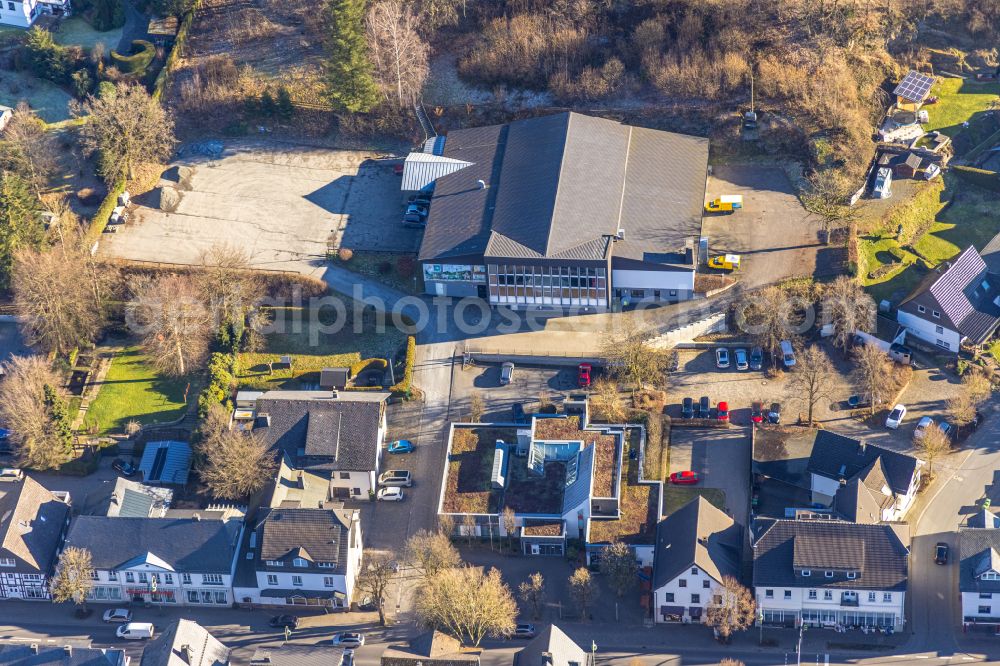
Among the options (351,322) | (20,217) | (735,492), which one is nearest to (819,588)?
(735,492)

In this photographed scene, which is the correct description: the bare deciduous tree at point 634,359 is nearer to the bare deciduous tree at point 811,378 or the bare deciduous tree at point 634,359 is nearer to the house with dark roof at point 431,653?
the bare deciduous tree at point 811,378

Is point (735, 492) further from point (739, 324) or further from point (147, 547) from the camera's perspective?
point (147, 547)

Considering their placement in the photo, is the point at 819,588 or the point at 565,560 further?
the point at 565,560

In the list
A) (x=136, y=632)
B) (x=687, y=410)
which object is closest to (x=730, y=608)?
(x=687, y=410)

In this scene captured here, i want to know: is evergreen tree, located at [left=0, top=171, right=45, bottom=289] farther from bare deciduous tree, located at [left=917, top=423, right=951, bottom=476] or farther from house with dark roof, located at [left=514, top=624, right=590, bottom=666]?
bare deciduous tree, located at [left=917, top=423, right=951, bottom=476]

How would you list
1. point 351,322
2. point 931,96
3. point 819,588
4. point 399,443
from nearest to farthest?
point 819,588 < point 399,443 < point 351,322 < point 931,96

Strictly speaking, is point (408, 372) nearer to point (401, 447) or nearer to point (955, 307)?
point (401, 447)

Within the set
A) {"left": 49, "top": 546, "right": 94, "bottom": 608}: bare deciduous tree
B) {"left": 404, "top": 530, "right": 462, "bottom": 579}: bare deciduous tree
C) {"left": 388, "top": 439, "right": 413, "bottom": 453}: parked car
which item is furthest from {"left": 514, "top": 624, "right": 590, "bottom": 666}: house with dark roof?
{"left": 49, "top": 546, "right": 94, "bottom": 608}: bare deciduous tree
